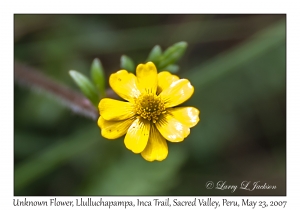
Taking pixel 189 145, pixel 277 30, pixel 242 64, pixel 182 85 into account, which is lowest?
pixel 189 145

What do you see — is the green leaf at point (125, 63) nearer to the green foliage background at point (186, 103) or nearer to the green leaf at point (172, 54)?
the green leaf at point (172, 54)

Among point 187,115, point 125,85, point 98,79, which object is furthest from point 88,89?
point 187,115

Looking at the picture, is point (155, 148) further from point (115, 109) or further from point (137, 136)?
point (115, 109)

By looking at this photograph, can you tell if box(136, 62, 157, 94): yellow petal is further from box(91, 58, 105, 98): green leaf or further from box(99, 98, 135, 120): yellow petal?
box(91, 58, 105, 98): green leaf
